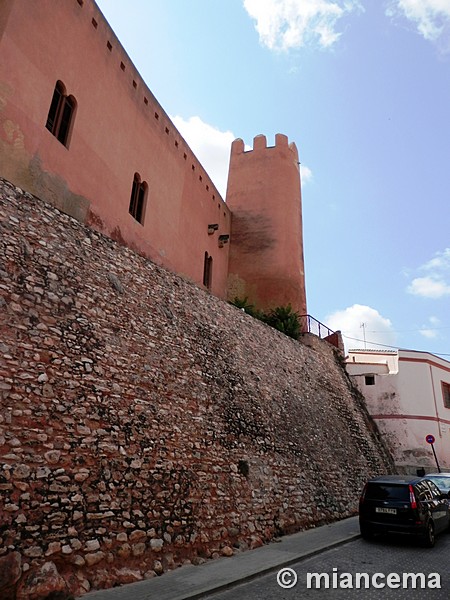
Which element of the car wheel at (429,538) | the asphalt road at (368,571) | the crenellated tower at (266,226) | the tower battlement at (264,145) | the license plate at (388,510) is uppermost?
the tower battlement at (264,145)

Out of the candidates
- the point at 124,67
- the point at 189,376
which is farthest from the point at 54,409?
the point at 124,67

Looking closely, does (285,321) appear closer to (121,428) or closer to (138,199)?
(138,199)

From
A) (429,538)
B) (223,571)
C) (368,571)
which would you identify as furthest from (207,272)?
(368,571)

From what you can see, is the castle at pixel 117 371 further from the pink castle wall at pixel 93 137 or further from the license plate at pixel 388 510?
the license plate at pixel 388 510

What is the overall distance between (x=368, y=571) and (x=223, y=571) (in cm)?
225

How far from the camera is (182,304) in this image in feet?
33.0

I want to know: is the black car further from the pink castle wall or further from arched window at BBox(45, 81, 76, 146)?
arched window at BBox(45, 81, 76, 146)

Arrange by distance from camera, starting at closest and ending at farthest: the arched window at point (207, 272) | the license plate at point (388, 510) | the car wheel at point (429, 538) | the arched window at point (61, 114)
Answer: the car wheel at point (429, 538) < the license plate at point (388, 510) < the arched window at point (61, 114) < the arched window at point (207, 272)

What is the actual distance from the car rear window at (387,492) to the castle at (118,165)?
873cm

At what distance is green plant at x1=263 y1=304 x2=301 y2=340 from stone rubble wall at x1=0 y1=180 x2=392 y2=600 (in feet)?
16.3

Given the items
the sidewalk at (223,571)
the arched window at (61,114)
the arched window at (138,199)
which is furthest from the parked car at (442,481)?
the arched window at (61,114)

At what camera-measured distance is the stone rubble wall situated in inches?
197

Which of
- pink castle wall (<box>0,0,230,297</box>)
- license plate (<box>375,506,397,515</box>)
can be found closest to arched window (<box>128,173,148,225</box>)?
pink castle wall (<box>0,0,230,297</box>)

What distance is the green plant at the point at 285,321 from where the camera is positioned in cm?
1617
